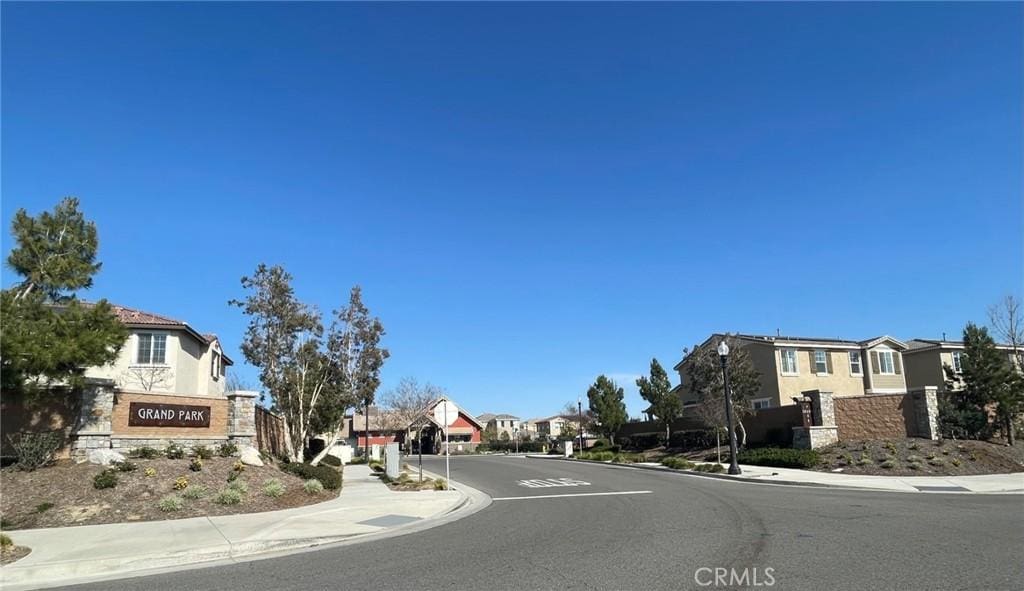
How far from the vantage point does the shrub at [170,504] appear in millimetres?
15289

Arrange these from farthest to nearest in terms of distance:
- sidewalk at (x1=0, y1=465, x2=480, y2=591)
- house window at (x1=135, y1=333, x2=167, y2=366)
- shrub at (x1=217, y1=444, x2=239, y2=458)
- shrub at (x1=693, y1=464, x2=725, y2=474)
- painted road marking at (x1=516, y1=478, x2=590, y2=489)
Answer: house window at (x1=135, y1=333, x2=167, y2=366) → shrub at (x1=693, y1=464, x2=725, y2=474) → painted road marking at (x1=516, y1=478, x2=590, y2=489) → shrub at (x1=217, y1=444, x2=239, y2=458) → sidewalk at (x1=0, y1=465, x2=480, y2=591)

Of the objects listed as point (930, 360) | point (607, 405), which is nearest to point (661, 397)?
point (607, 405)

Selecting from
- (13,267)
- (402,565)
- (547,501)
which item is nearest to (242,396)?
(13,267)

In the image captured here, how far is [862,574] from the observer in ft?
26.1

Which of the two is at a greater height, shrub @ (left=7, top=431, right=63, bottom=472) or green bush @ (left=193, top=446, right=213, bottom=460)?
shrub @ (left=7, top=431, right=63, bottom=472)

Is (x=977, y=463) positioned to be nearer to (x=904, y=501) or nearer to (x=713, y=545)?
(x=904, y=501)

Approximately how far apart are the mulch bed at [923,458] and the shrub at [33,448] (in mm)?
26039

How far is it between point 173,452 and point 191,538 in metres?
9.01

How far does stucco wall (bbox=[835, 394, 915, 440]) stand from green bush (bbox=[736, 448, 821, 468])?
397cm

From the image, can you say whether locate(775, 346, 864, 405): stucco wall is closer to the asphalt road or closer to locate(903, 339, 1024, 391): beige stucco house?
locate(903, 339, 1024, 391): beige stucco house

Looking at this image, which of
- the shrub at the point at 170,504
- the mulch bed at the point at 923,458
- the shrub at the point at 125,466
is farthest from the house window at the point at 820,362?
the shrub at the point at 125,466

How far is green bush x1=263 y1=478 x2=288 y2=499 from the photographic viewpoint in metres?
17.3

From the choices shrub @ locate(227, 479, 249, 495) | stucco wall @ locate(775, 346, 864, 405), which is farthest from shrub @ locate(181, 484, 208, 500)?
stucco wall @ locate(775, 346, 864, 405)

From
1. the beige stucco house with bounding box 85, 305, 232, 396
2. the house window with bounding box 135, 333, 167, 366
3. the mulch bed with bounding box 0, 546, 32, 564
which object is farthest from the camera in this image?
the house window with bounding box 135, 333, 167, 366
